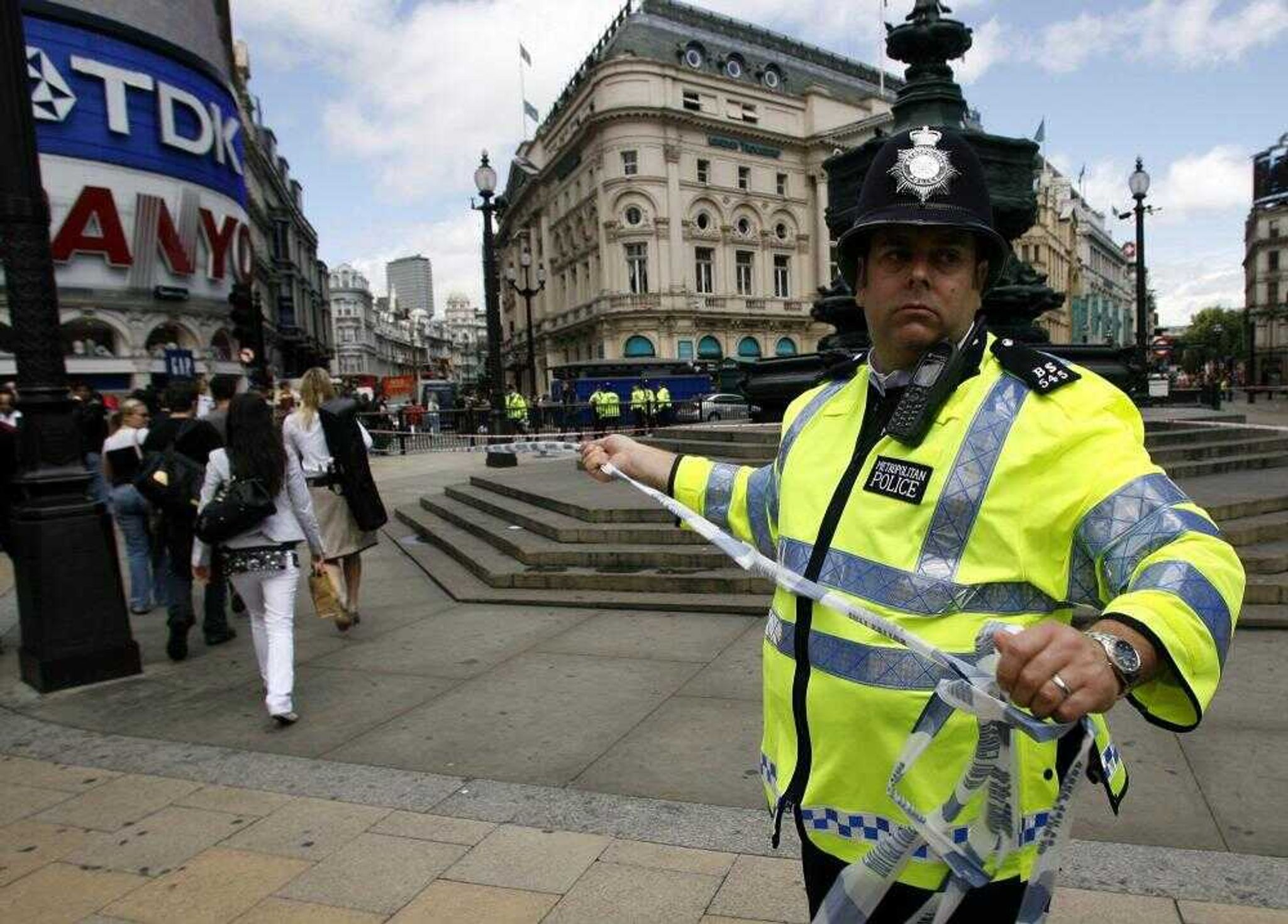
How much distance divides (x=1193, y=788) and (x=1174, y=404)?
91.3 feet

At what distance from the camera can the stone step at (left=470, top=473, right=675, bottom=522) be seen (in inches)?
313

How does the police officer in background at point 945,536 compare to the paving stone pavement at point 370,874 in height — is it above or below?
above

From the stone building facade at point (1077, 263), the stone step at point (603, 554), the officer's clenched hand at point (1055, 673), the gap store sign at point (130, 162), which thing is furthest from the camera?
the stone building facade at point (1077, 263)

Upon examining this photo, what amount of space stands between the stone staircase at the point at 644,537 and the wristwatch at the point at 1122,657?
5169 mm

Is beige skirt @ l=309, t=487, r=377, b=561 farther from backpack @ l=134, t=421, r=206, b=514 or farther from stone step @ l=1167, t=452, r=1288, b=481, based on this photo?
stone step @ l=1167, t=452, r=1288, b=481

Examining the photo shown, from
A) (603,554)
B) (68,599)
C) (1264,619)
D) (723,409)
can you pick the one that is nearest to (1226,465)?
(1264,619)

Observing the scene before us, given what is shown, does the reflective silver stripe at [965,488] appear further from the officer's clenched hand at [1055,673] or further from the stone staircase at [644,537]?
the stone staircase at [644,537]

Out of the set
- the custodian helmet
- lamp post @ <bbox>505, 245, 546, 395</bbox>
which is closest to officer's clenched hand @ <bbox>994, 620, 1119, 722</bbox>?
the custodian helmet

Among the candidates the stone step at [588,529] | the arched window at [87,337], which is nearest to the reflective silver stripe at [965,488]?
the stone step at [588,529]

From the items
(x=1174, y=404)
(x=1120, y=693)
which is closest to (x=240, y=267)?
(x=1174, y=404)

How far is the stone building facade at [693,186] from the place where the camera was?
50.3 m

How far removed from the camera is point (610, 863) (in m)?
3.18

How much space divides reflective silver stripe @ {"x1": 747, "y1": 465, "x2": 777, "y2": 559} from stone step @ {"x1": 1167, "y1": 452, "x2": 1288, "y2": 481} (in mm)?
8073

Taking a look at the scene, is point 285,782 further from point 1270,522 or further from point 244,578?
point 1270,522
